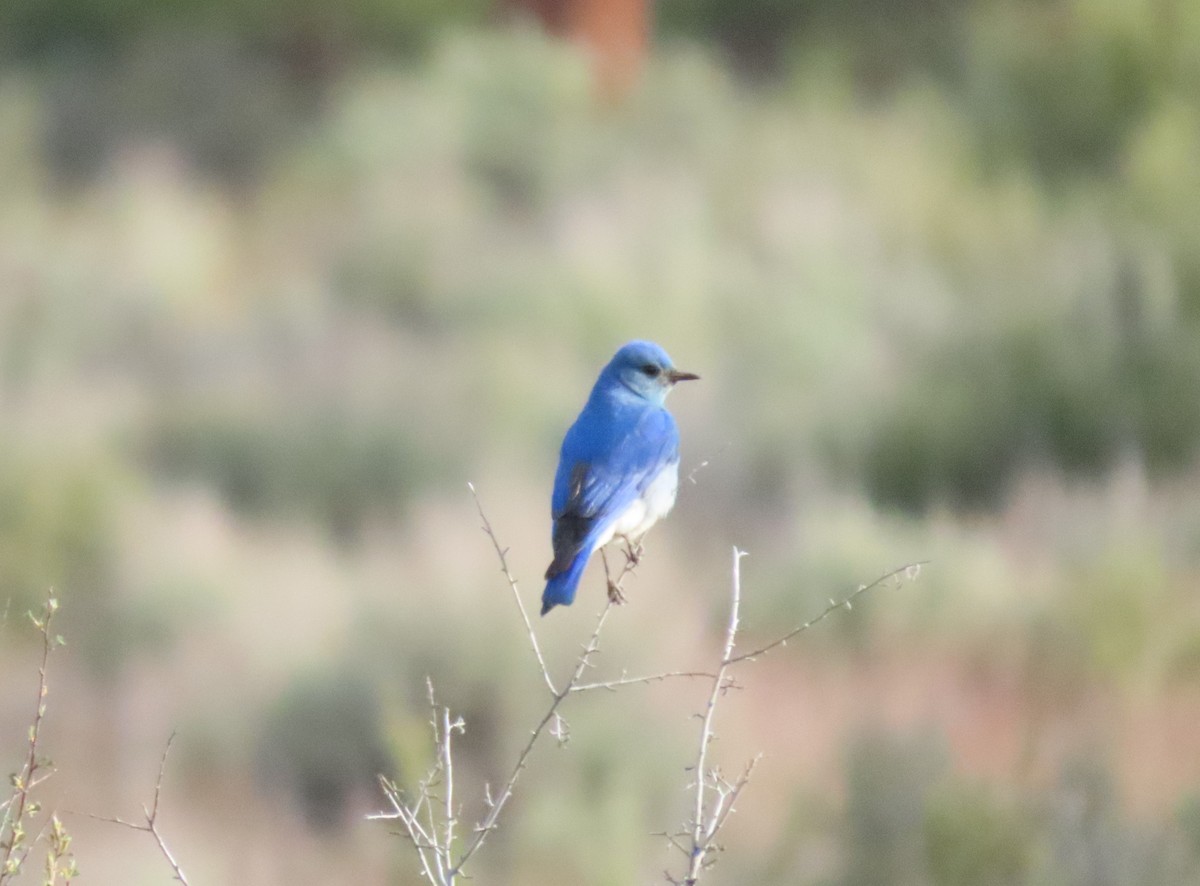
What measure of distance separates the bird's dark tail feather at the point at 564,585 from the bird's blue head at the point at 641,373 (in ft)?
2.02

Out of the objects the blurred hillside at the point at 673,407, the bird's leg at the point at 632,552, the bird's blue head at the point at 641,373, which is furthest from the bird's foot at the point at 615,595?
the blurred hillside at the point at 673,407

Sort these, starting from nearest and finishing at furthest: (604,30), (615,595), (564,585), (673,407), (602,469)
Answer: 1. (615,595)
2. (564,585)
3. (602,469)
4. (673,407)
5. (604,30)

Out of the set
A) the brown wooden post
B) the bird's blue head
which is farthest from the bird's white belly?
the brown wooden post

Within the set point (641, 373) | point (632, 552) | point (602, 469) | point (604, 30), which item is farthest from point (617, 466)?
point (604, 30)

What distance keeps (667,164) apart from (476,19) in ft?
10.6

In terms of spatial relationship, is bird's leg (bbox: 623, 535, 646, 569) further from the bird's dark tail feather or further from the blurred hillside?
the blurred hillside

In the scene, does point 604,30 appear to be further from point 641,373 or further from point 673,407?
point 641,373

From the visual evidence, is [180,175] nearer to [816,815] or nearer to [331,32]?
[331,32]

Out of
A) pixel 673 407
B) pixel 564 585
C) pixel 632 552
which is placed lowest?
pixel 673 407

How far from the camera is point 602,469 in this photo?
3.75 metres

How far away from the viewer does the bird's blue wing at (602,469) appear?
363 centimetres

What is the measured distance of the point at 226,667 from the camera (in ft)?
25.5

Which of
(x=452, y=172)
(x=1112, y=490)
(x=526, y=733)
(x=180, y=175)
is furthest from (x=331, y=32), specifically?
(x=526, y=733)

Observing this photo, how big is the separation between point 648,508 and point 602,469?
5.7 inches
